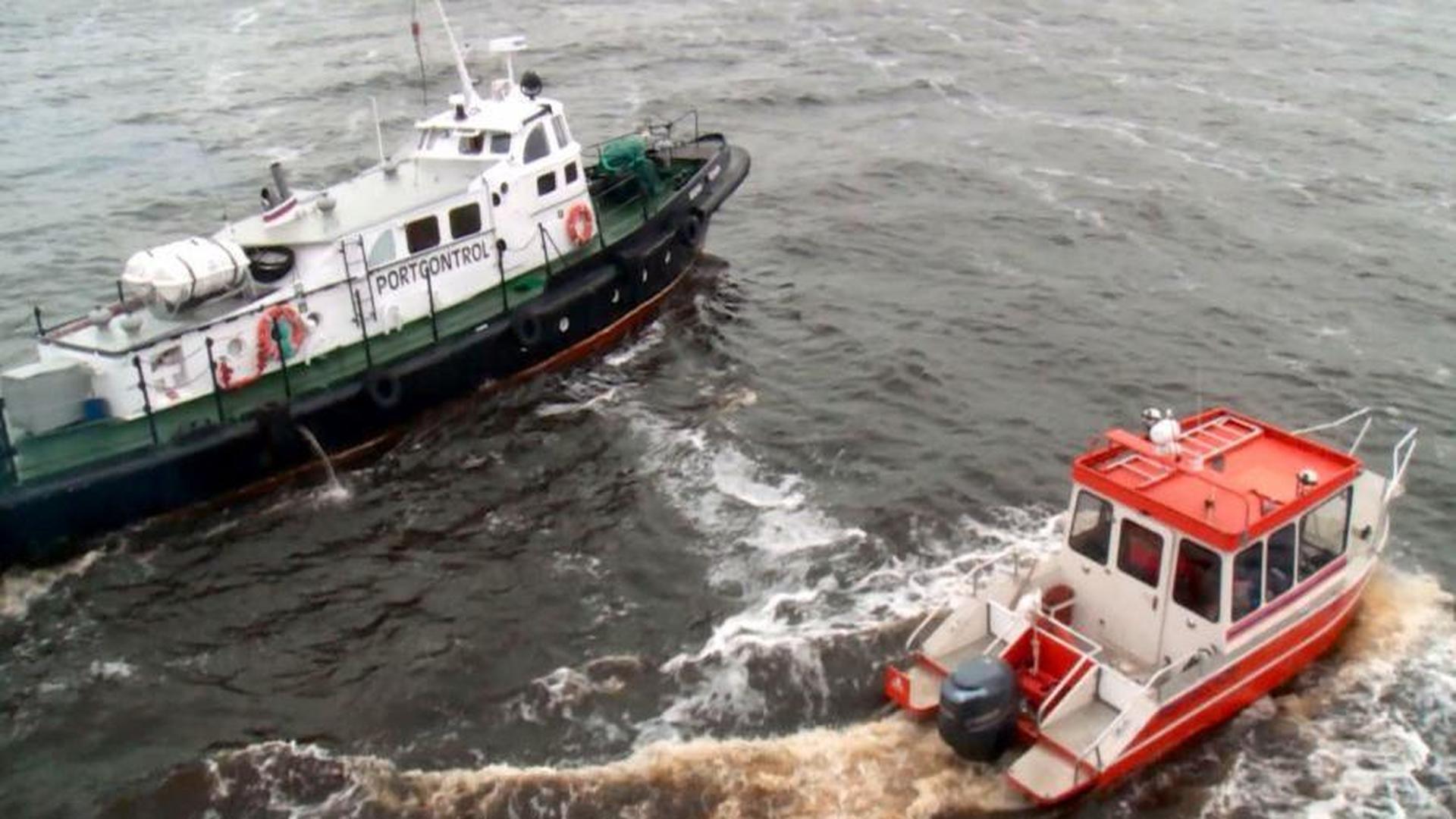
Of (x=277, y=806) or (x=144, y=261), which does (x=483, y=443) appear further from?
(x=277, y=806)

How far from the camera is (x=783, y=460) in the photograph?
62.7 feet

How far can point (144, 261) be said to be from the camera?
59.7 feet

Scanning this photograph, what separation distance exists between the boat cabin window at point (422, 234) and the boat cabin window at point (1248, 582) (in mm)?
13177

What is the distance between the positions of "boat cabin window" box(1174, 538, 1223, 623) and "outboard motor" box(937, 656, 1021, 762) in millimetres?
1905

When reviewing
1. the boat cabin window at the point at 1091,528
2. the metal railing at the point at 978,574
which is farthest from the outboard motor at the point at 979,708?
the boat cabin window at the point at 1091,528

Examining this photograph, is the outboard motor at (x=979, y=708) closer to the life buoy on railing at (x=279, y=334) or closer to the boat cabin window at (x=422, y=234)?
the life buoy on railing at (x=279, y=334)

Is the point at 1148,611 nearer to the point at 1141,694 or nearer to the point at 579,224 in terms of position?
the point at 1141,694

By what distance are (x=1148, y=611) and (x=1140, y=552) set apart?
597mm

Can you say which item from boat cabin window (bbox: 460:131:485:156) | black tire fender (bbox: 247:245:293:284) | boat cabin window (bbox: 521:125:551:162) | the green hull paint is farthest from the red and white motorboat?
boat cabin window (bbox: 460:131:485:156)

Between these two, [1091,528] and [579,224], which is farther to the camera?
[579,224]

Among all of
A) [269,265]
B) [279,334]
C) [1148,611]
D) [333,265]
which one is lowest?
[1148,611]

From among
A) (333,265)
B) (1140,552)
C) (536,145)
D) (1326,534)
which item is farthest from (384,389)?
(1326,534)

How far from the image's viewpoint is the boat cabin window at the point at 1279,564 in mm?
12875

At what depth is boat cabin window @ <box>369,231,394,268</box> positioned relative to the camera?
1994 centimetres
